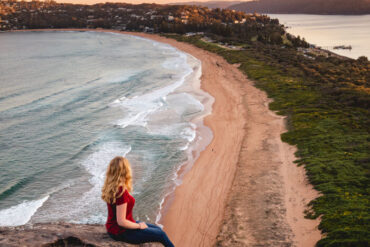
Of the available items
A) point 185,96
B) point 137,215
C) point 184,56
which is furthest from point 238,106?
point 184,56

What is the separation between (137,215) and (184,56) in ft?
174

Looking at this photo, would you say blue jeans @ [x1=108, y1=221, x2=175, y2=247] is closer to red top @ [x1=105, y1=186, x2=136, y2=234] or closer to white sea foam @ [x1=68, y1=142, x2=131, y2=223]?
red top @ [x1=105, y1=186, x2=136, y2=234]

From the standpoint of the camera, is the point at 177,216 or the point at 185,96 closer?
the point at 177,216

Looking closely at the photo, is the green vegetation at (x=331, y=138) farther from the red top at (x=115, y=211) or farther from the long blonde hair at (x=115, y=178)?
the long blonde hair at (x=115, y=178)

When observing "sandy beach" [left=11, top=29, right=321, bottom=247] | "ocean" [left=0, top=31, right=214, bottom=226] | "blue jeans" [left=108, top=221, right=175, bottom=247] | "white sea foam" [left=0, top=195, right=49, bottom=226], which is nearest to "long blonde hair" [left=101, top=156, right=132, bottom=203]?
"blue jeans" [left=108, top=221, right=175, bottom=247]

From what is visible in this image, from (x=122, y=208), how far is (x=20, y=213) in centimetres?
1029

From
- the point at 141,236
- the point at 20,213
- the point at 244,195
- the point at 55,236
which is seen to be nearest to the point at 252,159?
the point at 244,195

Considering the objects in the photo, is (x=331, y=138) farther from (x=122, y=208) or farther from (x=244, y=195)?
(x=122, y=208)

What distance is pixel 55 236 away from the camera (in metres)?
5.69

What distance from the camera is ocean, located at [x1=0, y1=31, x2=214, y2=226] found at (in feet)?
46.6

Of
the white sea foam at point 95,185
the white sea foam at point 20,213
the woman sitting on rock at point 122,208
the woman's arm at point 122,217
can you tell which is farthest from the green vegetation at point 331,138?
the white sea foam at point 20,213

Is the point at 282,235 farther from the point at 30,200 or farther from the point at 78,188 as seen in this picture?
the point at 30,200

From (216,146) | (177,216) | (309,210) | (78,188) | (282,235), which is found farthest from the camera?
(216,146)

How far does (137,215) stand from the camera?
12961 mm
